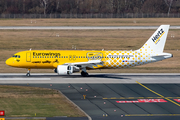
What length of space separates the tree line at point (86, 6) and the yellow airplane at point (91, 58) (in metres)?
106

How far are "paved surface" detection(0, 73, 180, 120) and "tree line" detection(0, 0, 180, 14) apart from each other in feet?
356

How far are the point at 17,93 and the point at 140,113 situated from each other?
15406 millimetres

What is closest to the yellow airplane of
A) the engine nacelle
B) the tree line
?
the engine nacelle

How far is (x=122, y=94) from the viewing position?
37.9 m

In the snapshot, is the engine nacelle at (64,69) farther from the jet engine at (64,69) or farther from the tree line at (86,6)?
the tree line at (86,6)

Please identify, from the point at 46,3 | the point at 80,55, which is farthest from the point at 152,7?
the point at 80,55

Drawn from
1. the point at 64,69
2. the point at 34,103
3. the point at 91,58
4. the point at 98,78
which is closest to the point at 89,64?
the point at 91,58

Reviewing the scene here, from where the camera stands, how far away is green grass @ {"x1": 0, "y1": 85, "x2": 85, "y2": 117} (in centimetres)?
2900

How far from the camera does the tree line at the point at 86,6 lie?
156663mm

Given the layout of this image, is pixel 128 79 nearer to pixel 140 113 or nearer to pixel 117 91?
pixel 117 91

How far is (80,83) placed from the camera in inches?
1753

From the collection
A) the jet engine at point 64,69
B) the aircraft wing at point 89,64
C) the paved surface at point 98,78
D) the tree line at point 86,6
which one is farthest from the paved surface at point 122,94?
the tree line at point 86,6

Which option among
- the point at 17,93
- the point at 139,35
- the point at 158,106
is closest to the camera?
the point at 158,106

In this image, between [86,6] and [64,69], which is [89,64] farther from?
[86,6]
